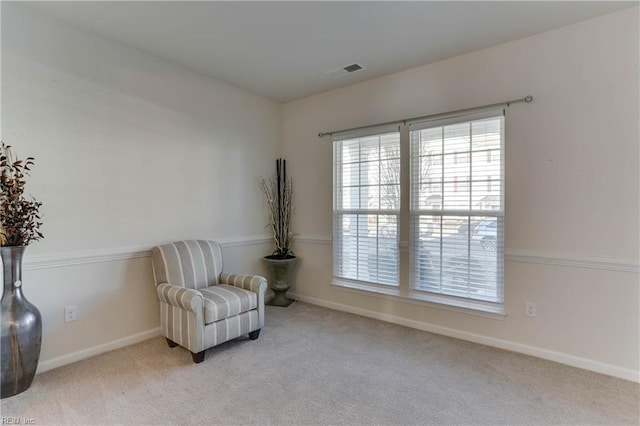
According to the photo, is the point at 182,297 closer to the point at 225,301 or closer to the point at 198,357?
the point at 225,301

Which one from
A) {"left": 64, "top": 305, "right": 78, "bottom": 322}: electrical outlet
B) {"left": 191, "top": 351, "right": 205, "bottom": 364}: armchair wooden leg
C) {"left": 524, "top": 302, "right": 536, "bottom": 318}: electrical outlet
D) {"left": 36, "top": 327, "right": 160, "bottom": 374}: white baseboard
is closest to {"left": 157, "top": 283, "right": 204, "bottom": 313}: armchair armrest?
{"left": 191, "top": 351, "right": 205, "bottom": 364}: armchair wooden leg

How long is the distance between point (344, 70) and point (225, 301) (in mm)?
2495

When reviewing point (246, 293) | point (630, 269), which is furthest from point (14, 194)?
point (630, 269)

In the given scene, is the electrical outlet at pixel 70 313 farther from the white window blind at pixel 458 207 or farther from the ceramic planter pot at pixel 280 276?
the white window blind at pixel 458 207

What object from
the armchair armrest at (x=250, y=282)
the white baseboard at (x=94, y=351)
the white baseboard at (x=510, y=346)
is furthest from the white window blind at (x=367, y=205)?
the white baseboard at (x=94, y=351)

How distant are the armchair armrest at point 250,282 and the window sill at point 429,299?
3.74ft

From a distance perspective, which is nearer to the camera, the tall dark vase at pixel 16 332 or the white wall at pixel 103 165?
the tall dark vase at pixel 16 332

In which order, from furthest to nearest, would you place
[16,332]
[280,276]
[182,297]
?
[280,276] → [182,297] → [16,332]

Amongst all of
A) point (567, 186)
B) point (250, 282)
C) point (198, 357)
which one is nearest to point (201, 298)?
point (198, 357)

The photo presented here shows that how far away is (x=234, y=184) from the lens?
3.78 metres

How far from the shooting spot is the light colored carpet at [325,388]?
6.15ft

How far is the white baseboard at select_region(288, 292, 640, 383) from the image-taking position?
7.65 ft

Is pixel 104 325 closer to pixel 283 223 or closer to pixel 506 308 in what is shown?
pixel 283 223

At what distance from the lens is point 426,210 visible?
3176 millimetres
